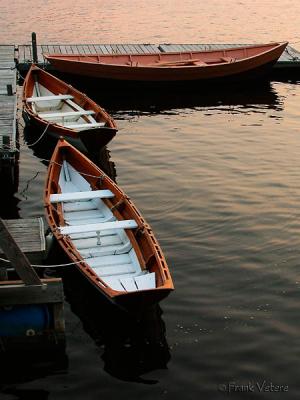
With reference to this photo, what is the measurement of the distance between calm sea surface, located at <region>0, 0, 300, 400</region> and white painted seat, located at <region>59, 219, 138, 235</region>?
1.01m

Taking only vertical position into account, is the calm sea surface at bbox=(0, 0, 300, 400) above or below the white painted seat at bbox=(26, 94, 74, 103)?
below

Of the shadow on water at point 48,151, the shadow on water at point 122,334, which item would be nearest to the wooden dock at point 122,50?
the shadow on water at point 48,151

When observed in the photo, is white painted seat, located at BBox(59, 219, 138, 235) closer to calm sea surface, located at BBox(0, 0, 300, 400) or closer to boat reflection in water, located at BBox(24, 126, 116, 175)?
calm sea surface, located at BBox(0, 0, 300, 400)

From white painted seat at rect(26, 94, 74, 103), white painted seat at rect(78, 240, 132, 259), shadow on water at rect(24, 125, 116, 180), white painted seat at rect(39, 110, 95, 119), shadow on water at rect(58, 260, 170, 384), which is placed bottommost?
shadow on water at rect(58, 260, 170, 384)

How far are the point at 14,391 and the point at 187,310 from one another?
3.65m

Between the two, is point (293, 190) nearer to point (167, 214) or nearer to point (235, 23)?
point (167, 214)

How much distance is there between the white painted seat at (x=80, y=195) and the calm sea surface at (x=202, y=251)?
5.09 feet

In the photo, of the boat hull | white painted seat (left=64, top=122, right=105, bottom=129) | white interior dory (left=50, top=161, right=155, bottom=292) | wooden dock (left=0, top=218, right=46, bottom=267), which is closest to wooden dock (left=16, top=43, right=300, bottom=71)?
white painted seat (left=64, top=122, right=105, bottom=129)

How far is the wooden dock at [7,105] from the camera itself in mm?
16562

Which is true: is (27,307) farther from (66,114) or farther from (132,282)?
(66,114)

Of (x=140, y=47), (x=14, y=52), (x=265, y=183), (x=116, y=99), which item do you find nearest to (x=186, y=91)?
(x=116, y=99)

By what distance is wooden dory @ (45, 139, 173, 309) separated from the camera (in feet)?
38.1

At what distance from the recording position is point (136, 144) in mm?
21781

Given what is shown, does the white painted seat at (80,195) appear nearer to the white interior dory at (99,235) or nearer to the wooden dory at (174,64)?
the white interior dory at (99,235)
